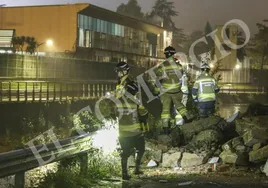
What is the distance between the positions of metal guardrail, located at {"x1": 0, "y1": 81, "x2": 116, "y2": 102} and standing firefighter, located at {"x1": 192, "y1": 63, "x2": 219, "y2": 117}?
765 centimetres

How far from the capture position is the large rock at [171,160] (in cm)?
901

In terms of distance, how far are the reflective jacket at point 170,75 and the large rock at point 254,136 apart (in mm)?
2191

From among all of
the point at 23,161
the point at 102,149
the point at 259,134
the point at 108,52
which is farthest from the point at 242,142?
the point at 108,52

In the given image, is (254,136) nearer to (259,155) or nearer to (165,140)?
(259,155)

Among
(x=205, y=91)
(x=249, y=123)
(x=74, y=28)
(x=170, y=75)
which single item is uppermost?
(x=74, y=28)

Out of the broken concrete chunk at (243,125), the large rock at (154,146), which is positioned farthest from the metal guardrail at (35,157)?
the broken concrete chunk at (243,125)

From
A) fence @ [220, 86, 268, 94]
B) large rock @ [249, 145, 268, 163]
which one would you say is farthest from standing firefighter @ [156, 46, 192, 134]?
fence @ [220, 86, 268, 94]

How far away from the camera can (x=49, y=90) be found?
19.2m

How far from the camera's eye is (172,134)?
1042 cm

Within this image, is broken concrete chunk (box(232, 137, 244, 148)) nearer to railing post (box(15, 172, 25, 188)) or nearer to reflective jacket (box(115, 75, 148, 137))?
reflective jacket (box(115, 75, 148, 137))

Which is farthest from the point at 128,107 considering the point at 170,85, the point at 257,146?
the point at 170,85

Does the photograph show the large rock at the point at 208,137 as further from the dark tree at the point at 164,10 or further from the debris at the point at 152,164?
the dark tree at the point at 164,10

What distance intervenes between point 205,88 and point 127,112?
14.0 feet

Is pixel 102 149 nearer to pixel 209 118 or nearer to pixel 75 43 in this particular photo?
pixel 209 118
